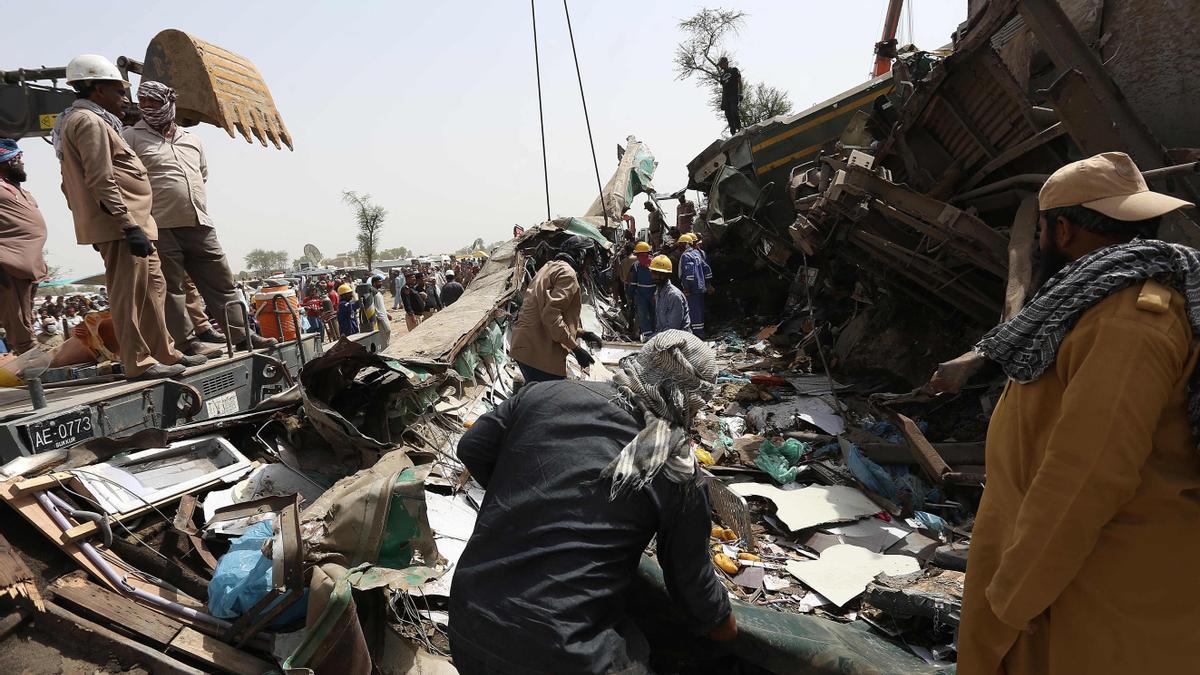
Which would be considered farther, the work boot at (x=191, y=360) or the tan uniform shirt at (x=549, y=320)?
the tan uniform shirt at (x=549, y=320)

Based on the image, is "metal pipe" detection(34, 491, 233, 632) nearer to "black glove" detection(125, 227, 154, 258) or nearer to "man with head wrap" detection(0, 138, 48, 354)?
"black glove" detection(125, 227, 154, 258)

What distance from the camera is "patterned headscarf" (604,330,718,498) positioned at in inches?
56.9

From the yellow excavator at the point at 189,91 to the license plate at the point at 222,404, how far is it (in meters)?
2.16

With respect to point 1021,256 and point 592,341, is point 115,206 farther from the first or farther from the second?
point 592,341

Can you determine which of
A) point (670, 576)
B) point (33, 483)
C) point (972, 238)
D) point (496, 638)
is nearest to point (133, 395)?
point (33, 483)

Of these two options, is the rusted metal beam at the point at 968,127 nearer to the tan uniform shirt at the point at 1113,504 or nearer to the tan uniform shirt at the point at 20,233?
the tan uniform shirt at the point at 1113,504

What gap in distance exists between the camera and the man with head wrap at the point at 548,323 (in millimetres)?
4539

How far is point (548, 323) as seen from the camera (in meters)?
4.55

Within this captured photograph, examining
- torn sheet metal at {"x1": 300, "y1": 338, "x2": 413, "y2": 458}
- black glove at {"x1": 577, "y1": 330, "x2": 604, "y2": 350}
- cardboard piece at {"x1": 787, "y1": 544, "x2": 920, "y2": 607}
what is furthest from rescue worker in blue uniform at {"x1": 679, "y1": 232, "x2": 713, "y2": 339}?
torn sheet metal at {"x1": 300, "y1": 338, "x2": 413, "y2": 458}

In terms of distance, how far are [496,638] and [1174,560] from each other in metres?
1.45

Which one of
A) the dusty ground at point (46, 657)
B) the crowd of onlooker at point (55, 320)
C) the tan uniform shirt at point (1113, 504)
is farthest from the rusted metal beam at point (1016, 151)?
the crowd of onlooker at point (55, 320)

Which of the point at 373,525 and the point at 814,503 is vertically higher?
the point at 373,525

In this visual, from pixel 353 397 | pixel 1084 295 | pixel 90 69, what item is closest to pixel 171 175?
pixel 90 69

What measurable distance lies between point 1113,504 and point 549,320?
366 centimetres
